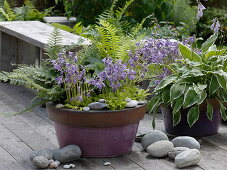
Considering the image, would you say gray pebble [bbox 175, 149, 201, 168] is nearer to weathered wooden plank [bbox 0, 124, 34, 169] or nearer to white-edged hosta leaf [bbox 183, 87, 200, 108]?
white-edged hosta leaf [bbox 183, 87, 200, 108]

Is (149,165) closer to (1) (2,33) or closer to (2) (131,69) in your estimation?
(2) (131,69)

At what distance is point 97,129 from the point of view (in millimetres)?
3736

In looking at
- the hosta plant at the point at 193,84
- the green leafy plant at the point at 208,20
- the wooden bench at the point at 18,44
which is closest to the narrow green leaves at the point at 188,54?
the hosta plant at the point at 193,84

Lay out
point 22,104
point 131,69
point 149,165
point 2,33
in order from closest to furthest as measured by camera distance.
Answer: point 149,165, point 131,69, point 22,104, point 2,33

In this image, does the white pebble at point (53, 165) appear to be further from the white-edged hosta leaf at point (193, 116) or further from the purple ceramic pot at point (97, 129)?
the white-edged hosta leaf at point (193, 116)

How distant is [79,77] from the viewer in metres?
3.76

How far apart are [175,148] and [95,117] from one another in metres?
0.59

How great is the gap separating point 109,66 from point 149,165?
70 centimetres

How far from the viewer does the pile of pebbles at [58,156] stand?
362 cm

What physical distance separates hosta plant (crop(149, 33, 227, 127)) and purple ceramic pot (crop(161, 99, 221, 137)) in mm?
48

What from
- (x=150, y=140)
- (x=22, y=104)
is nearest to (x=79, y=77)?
(x=150, y=140)

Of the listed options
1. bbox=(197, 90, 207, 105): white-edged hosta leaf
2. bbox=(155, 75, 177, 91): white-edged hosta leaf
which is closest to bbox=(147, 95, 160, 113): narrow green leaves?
bbox=(155, 75, 177, 91): white-edged hosta leaf

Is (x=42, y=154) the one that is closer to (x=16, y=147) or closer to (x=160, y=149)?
(x=16, y=147)

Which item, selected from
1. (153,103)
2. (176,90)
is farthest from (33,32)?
(176,90)
